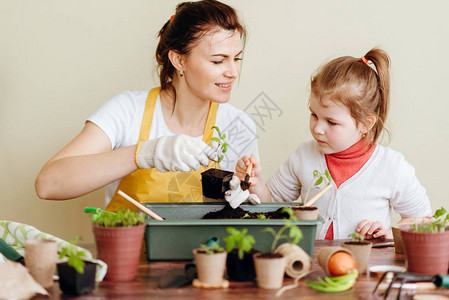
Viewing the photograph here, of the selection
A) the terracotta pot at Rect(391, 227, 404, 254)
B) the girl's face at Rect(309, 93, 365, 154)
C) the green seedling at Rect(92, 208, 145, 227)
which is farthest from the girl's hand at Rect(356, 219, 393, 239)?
the green seedling at Rect(92, 208, 145, 227)

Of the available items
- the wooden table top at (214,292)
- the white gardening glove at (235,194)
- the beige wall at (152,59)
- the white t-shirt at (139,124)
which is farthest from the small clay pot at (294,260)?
the beige wall at (152,59)

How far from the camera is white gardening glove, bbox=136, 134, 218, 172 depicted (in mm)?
1589

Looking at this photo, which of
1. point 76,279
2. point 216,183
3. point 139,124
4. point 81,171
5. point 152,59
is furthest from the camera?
point 152,59

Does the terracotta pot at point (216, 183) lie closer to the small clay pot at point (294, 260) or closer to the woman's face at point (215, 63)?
the small clay pot at point (294, 260)

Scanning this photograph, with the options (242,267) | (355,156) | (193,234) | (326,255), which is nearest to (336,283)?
(326,255)

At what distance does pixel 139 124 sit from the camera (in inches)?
83.0

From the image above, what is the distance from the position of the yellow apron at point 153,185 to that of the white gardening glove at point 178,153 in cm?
44

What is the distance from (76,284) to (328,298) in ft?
1.73

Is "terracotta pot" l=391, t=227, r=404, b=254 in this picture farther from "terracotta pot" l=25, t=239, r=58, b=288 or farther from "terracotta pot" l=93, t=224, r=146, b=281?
"terracotta pot" l=25, t=239, r=58, b=288

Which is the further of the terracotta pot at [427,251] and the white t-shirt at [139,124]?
the white t-shirt at [139,124]

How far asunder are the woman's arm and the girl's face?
76 centimetres

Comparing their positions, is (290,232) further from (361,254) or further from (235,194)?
(235,194)

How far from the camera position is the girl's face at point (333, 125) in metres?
1.99

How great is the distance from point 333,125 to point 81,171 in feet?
3.15
